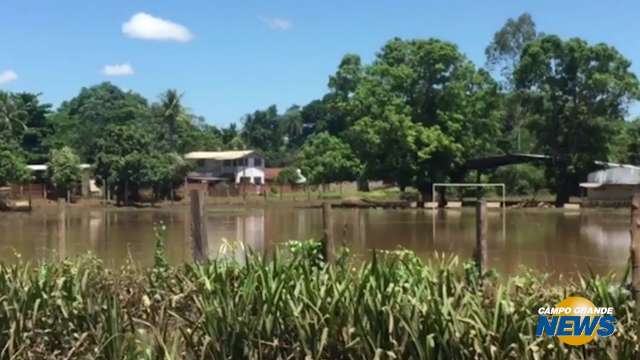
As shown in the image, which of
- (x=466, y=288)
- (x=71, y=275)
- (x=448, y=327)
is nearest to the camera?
(x=448, y=327)

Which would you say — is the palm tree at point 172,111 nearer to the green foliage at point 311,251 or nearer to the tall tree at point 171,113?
the tall tree at point 171,113

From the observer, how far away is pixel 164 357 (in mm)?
5742

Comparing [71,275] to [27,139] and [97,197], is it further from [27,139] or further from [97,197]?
[27,139]

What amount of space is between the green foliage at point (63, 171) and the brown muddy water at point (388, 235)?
20.1ft

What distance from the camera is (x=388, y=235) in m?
29.1

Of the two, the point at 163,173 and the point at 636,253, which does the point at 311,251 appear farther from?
the point at 163,173

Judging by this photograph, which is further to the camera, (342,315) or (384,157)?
(384,157)

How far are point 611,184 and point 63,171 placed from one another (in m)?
35.8

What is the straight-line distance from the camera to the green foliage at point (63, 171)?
5288 cm

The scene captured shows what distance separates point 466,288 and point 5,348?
354cm

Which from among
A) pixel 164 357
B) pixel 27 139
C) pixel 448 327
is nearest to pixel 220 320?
pixel 164 357

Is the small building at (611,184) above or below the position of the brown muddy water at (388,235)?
above

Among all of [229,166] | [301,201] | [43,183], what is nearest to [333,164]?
[301,201]

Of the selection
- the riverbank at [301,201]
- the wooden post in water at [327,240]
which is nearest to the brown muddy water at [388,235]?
the wooden post in water at [327,240]
